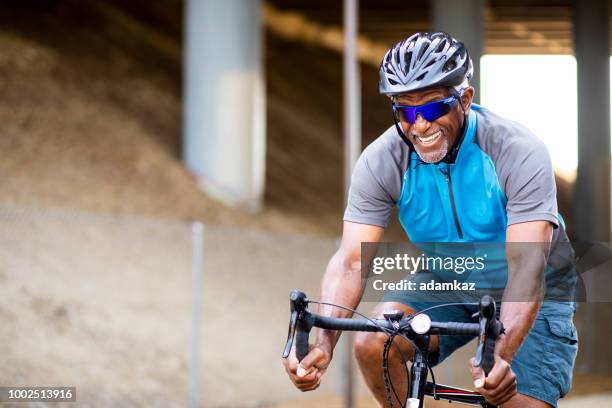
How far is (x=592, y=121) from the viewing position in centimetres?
3123

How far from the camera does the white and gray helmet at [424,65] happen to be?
12.8ft

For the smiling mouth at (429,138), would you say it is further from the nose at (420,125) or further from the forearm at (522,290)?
the forearm at (522,290)

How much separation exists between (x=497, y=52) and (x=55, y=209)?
2981 centimetres

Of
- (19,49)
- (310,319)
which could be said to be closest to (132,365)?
(310,319)

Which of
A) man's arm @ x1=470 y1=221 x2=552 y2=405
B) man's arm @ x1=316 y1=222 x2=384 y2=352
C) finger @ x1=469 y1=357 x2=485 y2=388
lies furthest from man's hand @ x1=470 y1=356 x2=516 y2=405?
man's arm @ x1=316 y1=222 x2=384 y2=352

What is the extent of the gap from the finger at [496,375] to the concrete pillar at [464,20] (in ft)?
76.9

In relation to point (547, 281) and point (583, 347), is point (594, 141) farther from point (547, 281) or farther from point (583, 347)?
point (547, 281)

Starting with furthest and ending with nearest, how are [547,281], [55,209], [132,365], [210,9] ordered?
[210,9] < [55,209] < [132,365] < [547,281]

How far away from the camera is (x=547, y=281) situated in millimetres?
4391

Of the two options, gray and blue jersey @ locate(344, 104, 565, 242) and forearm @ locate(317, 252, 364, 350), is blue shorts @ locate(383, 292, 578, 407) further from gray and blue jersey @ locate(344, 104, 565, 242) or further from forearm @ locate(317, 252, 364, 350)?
gray and blue jersey @ locate(344, 104, 565, 242)

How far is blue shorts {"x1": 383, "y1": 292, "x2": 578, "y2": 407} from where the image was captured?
405 centimetres

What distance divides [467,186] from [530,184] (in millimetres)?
268

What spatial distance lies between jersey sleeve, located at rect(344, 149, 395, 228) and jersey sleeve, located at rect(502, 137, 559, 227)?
50 cm

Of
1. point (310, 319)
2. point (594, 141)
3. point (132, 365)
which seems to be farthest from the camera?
point (594, 141)
